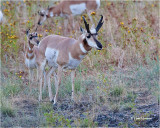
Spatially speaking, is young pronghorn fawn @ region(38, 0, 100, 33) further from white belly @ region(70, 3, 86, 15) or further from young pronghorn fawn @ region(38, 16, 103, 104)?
young pronghorn fawn @ region(38, 16, 103, 104)

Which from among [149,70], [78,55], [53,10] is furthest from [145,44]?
[53,10]

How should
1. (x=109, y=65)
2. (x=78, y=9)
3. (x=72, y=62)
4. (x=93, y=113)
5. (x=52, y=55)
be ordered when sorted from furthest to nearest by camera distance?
1. (x=78, y=9)
2. (x=109, y=65)
3. (x=52, y=55)
4. (x=72, y=62)
5. (x=93, y=113)

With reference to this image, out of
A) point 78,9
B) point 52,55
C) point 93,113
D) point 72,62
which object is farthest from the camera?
point 78,9

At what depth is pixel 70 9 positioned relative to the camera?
40.2 feet

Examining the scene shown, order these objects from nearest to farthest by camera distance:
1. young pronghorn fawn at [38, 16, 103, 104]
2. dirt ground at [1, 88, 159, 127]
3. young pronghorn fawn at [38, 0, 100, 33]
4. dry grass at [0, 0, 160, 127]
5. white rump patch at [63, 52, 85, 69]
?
dirt ground at [1, 88, 159, 127]
young pronghorn fawn at [38, 16, 103, 104]
white rump patch at [63, 52, 85, 69]
dry grass at [0, 0, 160, 127]
young pronghorn fawn at [38, 0, 100, 33]

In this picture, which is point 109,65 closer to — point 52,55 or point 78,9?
point 52,55

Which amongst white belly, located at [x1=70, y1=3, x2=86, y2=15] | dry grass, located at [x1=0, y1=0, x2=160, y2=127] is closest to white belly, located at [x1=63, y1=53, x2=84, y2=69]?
dry grass, located at [x1=0, y1=0, x2=160, y2=127]

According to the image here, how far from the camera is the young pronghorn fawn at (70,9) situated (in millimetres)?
11977

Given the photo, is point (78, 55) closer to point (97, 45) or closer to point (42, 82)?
point (97, 45)

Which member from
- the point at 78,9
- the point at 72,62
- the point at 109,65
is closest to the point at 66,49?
the point at 72,62

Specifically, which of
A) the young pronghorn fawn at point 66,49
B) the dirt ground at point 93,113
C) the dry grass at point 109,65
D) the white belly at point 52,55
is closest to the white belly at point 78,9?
the dry grass at point 109,65

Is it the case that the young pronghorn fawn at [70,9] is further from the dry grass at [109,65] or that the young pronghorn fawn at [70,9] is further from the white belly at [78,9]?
the dry grass at [109,65]

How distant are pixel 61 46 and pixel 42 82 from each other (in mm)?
1009

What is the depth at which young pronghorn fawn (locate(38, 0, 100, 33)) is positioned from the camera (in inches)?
472
